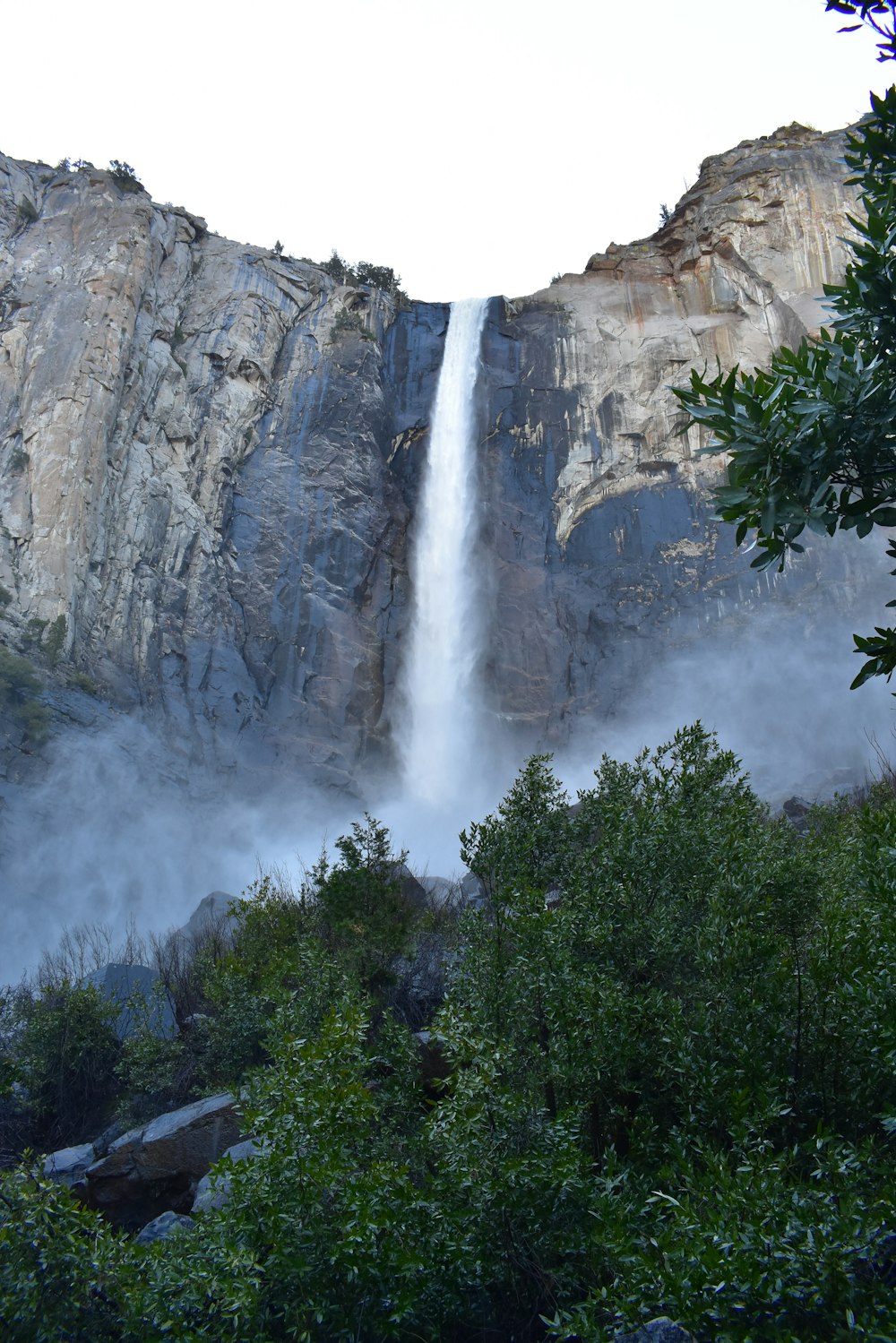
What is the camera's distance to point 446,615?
108 feet

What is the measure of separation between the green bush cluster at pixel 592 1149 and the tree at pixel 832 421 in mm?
2277

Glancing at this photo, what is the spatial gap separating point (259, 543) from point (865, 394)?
28.5 metres

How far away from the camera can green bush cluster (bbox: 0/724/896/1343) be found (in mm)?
4441

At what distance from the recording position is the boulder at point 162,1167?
10.4m

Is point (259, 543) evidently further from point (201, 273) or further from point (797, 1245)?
point (797, 1245)

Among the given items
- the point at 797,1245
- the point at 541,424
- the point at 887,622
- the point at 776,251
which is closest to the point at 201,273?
the point at 541,424

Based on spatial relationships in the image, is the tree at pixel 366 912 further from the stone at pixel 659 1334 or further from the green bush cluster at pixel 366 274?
the green bush cluster at pixel 366 274

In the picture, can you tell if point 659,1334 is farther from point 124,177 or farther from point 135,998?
point 124,177

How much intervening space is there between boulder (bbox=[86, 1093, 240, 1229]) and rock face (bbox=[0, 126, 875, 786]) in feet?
57.6

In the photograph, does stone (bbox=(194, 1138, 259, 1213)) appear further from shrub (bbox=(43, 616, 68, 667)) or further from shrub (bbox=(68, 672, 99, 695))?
shrub (bbox=(43, 616, 68, 667))

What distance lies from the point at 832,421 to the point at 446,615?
2807 cm

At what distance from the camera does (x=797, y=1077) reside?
6398 millimetres

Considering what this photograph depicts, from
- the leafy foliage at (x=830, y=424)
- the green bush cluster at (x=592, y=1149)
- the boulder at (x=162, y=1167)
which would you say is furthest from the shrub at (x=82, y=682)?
the leafy foliage at (x=830, y=424)

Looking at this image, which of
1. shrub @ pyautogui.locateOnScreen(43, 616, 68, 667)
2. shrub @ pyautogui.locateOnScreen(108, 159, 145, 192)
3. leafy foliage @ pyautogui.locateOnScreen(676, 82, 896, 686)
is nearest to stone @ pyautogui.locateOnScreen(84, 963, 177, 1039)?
leafy foliage @ pyautogui.locateOnScreen(676, 82, 896, 686)
